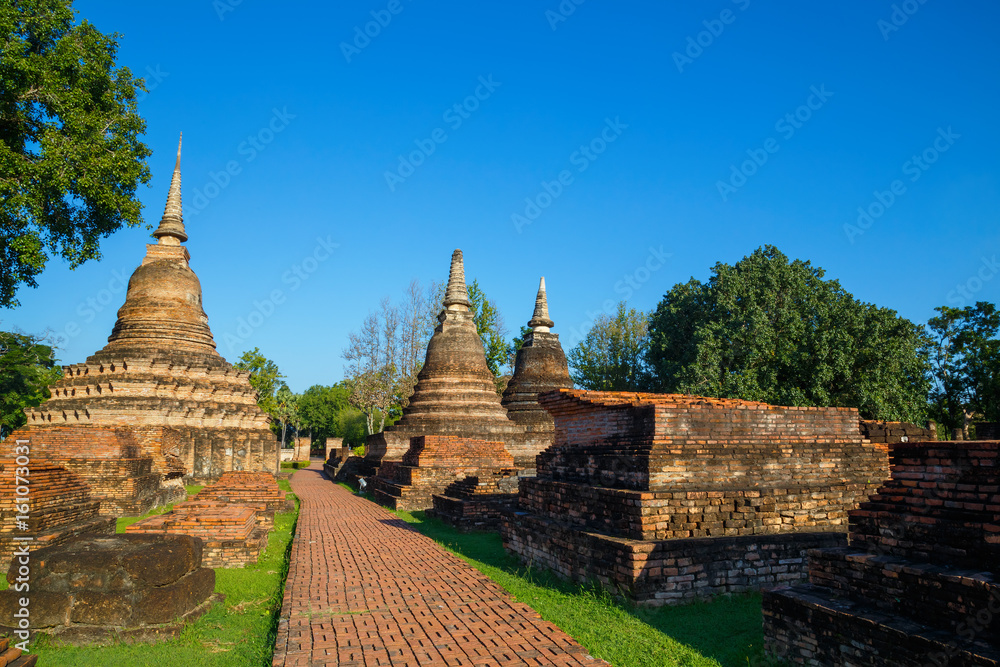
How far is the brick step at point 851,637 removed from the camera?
351cm

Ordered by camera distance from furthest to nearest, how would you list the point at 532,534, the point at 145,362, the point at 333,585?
the point at 145,362 → the point at 532,534 → the point at 333,585

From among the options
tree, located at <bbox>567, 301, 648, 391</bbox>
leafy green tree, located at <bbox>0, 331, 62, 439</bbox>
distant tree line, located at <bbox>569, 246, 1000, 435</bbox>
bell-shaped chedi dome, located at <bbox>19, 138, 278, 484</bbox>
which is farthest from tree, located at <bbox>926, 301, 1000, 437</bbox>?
leafy green tree, located at <bbox>0, 331, 62, 439</bbox>

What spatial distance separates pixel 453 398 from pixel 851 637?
17.7 meters

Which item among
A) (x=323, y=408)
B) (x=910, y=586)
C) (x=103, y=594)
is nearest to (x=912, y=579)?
(x=910, y=586)

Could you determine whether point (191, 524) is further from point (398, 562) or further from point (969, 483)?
point (969, 483)

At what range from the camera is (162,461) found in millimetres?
16562

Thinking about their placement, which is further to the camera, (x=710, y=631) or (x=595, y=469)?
(x=595, y=469)

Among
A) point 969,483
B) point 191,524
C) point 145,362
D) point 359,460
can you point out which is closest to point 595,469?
point 969,483

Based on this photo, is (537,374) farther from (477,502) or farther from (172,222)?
(172,222)

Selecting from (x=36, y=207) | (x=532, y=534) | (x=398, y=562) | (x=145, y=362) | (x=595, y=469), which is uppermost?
(x=36, y=207)

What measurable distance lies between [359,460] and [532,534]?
1889 cm

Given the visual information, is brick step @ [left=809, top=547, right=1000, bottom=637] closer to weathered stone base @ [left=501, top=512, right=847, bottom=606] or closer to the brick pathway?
weathered stone base @ [left=501, top=512, right=847, bottom=606]

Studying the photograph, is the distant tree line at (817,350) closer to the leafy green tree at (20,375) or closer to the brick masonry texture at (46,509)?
the brick masonry texture at (46,509)

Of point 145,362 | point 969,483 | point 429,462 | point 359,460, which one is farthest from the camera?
point 359,460
